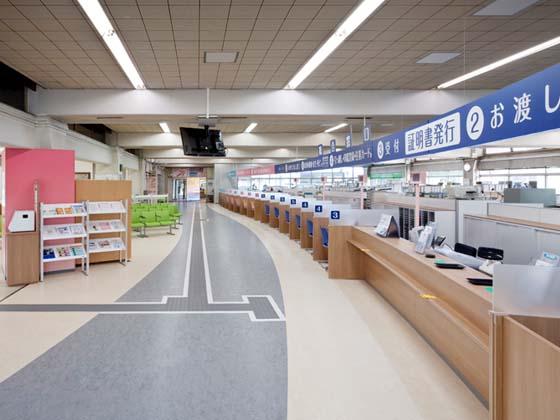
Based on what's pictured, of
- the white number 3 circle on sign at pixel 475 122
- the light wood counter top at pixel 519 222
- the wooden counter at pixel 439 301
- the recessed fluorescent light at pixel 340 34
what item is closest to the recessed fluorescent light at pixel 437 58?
the recessed fluorescent light at pixel 340 34

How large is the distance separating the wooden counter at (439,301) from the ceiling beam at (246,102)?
165 inches

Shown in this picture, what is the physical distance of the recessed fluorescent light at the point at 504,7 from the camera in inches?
195

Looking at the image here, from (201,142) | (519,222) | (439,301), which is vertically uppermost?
(201,142)

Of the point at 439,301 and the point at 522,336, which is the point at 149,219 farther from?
the point at 522,336

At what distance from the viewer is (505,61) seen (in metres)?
7.26

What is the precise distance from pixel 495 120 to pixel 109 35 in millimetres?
5278

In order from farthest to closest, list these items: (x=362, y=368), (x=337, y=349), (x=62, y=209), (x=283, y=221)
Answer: (x=283, y=221) < (x=62, y=209) < (x=337, y=349) < (x=362, y=368)

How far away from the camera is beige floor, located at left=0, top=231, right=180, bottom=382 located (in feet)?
12.1

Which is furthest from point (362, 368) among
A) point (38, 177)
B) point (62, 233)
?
point (38, 177)

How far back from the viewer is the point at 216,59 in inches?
275

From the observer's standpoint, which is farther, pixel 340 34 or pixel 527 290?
pixel 340 34

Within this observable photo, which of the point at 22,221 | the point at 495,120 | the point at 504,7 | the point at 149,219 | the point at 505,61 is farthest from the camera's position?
the point at 149,219

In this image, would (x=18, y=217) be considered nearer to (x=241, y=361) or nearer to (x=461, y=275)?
(x=241, y=361)

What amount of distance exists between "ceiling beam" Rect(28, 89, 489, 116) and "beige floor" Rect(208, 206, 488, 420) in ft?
17.3
